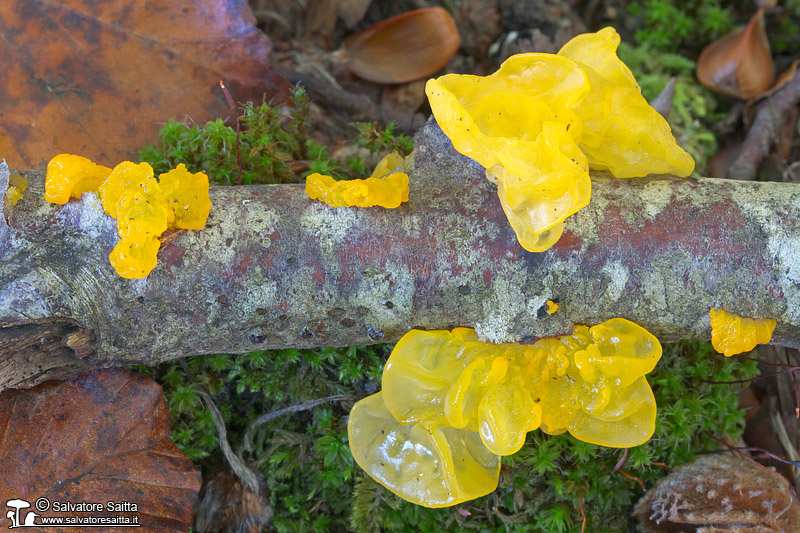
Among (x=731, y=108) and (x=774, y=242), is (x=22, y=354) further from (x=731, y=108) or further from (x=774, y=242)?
(x=731, y=108)

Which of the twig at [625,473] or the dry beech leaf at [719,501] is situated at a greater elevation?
the twig at [625,473]

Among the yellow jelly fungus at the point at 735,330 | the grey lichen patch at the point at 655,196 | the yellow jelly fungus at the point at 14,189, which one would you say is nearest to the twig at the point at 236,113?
the yellow jelly fungus at the point at 14,189

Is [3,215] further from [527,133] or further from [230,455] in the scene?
[527,133]

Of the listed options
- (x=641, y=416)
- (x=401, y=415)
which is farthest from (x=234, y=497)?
(x=641, y=416)

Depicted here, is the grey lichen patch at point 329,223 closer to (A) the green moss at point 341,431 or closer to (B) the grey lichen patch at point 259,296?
(B) the grey lichen patch at point 259,296

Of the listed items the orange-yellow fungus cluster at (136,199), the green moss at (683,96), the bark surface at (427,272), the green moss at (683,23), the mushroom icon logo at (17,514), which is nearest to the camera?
the orange-yellow fungus cluster at (136,199)

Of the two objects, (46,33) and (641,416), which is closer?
(641,416)
